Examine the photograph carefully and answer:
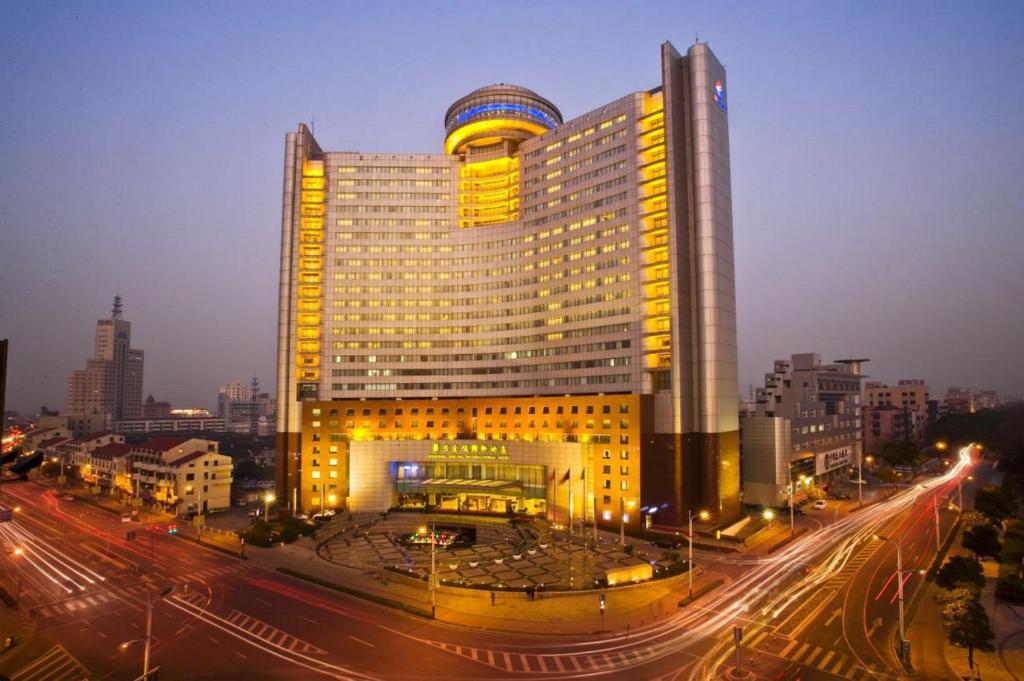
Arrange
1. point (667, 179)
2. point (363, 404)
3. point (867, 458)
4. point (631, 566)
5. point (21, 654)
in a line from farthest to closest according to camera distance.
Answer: point (867, 458), point (363, 404), point (667, 179), point (631, 566), point (21, 654)

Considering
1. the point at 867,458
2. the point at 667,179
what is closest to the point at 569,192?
the point at 667,179

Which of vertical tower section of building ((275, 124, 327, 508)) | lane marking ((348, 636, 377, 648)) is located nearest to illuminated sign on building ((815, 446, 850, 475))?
vertical tower section of building ((275, 124, 327, 508))

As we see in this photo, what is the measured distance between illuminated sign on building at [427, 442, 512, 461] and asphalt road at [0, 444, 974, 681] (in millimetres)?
47014

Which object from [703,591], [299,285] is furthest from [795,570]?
[299,285]

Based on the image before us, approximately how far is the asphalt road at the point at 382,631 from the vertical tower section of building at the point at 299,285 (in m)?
51.8

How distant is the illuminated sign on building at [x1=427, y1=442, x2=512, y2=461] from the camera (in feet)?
386

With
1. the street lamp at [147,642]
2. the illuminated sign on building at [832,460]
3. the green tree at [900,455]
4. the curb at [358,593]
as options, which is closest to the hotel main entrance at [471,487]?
the curb at [358,593]

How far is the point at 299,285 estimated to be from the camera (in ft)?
447

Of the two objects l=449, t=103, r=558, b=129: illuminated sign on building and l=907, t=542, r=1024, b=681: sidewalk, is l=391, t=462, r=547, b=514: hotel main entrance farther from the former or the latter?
l=449, t=103, r=558, b=129: illuminated sign on building

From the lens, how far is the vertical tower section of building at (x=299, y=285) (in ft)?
430

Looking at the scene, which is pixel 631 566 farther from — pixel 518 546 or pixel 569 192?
pixel 569 192

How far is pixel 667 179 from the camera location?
107250mm

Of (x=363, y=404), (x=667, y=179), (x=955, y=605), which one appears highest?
(x=667, y=179)

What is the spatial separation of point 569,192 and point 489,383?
1757 inches
